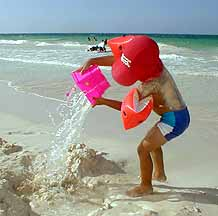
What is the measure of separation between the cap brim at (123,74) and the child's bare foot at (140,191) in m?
0.91

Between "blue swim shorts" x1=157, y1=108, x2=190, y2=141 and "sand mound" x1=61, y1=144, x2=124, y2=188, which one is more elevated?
"blue swim shorts" x1=157, y1=108, x2=190, y2=141

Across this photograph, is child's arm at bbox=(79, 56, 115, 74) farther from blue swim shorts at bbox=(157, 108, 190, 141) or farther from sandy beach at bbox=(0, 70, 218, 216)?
sandy beach at bbox=(0, 70, 218, 216)

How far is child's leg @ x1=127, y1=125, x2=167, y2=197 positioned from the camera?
369cm

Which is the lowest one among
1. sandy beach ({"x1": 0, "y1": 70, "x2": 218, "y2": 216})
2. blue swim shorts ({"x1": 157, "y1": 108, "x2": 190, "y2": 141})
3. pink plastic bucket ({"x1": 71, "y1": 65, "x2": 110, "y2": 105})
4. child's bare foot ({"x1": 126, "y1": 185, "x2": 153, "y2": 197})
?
sandy beach ({"x1": 0, "y1": 70, "x2": 218, "y2": 216})

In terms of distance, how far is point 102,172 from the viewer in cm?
429

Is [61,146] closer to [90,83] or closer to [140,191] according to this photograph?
[90,83]

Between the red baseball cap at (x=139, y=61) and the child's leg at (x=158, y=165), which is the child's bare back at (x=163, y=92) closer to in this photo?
the red baseball cap at (x=139, y=61)

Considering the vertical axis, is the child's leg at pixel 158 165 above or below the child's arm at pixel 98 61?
below

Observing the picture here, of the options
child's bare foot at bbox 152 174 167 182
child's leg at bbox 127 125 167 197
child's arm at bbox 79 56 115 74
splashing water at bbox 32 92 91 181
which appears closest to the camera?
child's leg at bbox 127 125 167 197

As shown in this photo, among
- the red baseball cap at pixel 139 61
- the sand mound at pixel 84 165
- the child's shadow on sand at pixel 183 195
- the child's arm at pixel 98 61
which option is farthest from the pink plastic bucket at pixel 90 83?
the child's shadow on sand at pixel 183 195

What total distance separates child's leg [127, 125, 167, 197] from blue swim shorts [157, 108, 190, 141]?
0.16 ft

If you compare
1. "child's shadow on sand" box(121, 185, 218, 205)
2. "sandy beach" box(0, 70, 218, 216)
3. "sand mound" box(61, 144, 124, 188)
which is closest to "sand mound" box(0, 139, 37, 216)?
"sandy beach" box(0, 70, 218, 216)

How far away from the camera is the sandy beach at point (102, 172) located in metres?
3.44

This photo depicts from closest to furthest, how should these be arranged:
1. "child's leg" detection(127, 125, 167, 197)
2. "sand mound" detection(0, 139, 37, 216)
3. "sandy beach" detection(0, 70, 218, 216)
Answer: "sand mound" detection(0, 139, 37, 216) < "sandy beach" detection(0, 70, 218, 216) < "child's leg" detection(127, 125, 167, 197)
